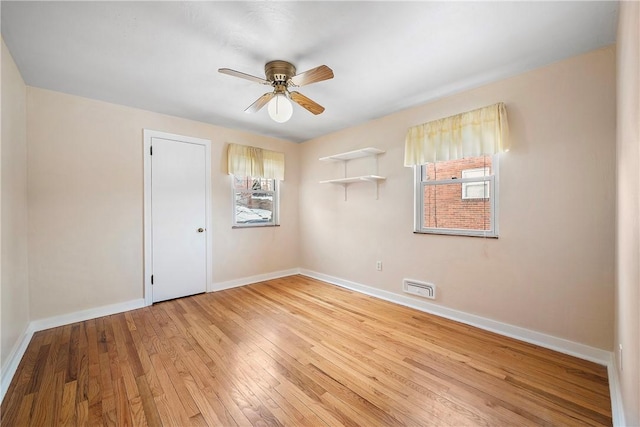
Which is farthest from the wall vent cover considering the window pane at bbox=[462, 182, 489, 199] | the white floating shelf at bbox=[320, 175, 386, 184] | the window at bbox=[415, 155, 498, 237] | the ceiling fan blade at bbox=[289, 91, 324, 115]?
the ceiling fan blade at bbox=[289, 91, 324, 115]

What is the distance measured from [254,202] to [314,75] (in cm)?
278

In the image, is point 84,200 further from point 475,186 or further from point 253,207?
point 475,186

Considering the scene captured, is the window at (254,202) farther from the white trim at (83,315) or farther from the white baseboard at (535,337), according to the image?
the white baseboard at (535,337)

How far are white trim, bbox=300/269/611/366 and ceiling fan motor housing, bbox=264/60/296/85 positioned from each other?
2811mm

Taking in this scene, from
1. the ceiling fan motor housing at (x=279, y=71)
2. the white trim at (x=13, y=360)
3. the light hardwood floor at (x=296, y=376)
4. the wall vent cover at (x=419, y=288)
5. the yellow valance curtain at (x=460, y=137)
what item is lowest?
the light hardwood floor at (x=296, y=376)

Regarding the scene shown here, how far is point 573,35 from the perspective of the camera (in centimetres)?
188

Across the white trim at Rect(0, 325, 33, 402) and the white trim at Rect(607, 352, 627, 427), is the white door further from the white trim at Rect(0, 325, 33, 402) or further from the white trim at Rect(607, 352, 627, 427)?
the white trim at Rect(607, 352, 627, 427)

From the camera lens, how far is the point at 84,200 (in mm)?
2930

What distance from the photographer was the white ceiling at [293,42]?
1.65 metres

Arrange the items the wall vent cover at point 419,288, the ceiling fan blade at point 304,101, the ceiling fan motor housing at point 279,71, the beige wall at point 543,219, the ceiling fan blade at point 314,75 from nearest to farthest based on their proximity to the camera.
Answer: the ceiling fan blade at point 314,75 < the beige wall at point 543,219 < the ceiling fan motor housing at point 279,71 < the ceiling fan blade at point 304,101 < the wall vent cover at point 419,288

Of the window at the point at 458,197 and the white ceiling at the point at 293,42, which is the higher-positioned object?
the white ceiling at the point at 293,42

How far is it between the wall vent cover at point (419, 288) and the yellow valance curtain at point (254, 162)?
262cm

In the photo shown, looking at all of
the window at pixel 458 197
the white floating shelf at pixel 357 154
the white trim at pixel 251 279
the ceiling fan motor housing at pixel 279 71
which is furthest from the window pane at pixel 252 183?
the window at pixel 458 197

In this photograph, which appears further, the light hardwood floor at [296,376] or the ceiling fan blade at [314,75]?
the ceiling fan blade at [314,75]
